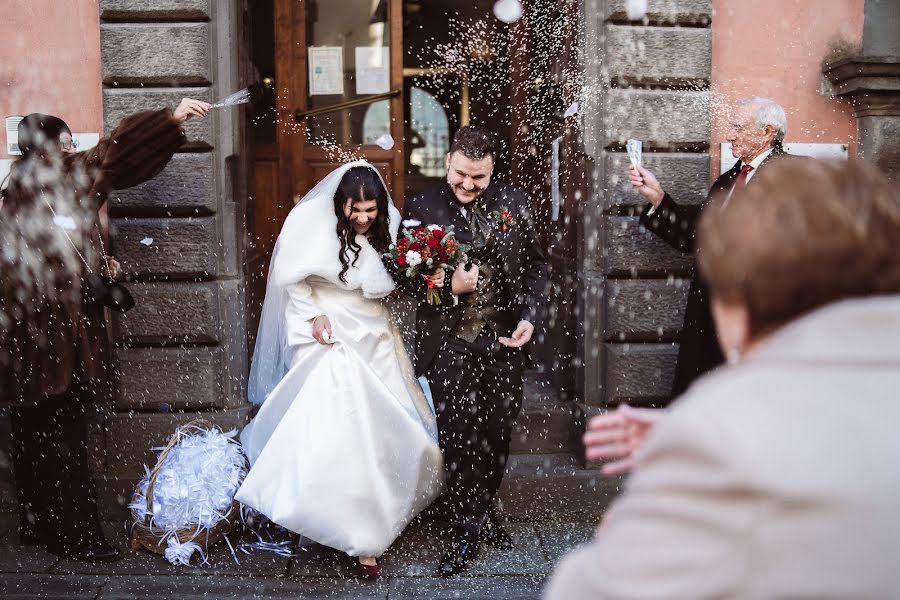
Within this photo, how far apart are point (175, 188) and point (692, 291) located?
289cm

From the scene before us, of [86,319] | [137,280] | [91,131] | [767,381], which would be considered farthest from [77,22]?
[767,381]

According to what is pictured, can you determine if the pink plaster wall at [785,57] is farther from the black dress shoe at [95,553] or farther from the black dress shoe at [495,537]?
the black dress shoe at [95,553]

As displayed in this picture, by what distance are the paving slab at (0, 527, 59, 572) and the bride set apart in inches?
42.9

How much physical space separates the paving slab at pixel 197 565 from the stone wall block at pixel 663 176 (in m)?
2.66

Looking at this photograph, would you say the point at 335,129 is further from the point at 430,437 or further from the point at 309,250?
the point at 430,437

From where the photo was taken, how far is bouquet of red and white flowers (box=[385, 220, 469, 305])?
4.02m

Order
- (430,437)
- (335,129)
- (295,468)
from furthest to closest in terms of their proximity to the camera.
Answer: (335,129) → (430,437) → (295,468)

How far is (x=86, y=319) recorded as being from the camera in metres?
4.41

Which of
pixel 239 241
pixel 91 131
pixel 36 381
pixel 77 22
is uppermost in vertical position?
pixel 77 22

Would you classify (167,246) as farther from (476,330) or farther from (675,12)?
(675,12)

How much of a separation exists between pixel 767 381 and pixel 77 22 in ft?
16.3

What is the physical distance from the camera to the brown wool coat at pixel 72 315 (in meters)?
4.29

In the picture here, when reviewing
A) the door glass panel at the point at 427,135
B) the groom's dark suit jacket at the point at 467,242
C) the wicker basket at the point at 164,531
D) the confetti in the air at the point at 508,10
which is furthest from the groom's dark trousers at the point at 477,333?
the door glass panel at the point at 427,135

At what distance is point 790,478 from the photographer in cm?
107
